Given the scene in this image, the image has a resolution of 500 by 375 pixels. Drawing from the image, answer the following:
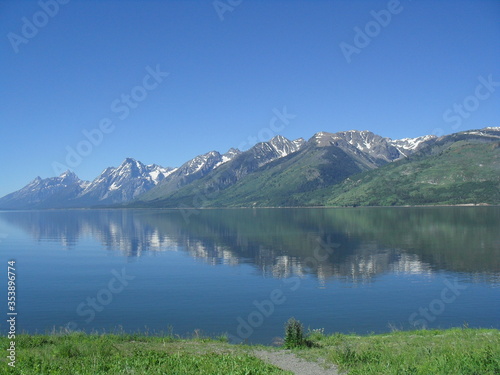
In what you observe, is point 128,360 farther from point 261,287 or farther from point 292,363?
point 261,287

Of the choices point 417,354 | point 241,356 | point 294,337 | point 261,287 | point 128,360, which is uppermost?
point 128,360

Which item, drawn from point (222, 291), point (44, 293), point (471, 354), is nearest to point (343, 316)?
point (222, 291)

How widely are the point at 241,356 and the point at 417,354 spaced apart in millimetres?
12100

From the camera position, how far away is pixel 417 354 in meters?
26.9

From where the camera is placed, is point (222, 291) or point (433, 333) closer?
point (433, 333)

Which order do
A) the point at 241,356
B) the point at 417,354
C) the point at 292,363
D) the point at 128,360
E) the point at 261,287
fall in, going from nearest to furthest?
the point at 128,360, the point at 417,354, the point at 241,356, the point at 292,363, the point at 261,287

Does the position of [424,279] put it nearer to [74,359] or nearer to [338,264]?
[338,264]

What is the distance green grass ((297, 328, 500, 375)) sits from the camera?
2220cm

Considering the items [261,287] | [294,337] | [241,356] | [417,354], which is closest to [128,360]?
[241,356]

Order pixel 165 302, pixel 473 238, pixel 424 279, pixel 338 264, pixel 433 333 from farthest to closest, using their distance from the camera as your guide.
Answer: pixel 473 238
pixel 338 264
pixel 424 279
pixel 165 302
pixel 433 333

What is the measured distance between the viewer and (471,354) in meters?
24.4

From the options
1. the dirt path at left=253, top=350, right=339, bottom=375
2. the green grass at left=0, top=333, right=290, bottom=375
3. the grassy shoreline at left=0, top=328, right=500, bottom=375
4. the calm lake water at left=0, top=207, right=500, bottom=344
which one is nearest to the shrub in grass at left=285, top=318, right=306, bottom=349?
the grassy shoreline at left=0, top=328, right=500, bottom=375

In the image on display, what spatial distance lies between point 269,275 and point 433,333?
47957 mm

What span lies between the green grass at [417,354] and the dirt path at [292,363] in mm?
910
